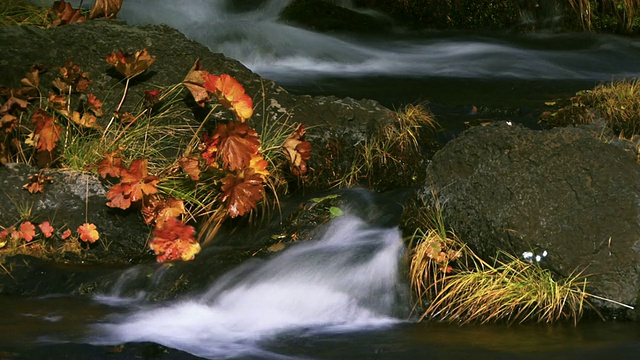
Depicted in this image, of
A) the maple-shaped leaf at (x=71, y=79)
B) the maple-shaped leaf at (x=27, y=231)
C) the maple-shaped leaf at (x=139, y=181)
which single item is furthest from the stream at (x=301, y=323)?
the maple-shaped leaf at (x=71, y=79)

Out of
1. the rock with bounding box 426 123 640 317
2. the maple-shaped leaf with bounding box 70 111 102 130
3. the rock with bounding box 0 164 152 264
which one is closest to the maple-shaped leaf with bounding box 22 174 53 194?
the rock with bounding box 0 164 152 264

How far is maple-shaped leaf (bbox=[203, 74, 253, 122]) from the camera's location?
6.73 metres

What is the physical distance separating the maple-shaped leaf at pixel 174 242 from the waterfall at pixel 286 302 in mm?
466

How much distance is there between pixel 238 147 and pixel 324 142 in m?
0.90

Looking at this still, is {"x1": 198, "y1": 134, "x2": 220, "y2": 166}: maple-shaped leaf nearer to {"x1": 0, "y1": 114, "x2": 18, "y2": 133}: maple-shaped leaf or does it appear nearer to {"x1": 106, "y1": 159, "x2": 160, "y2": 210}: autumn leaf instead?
{"x1": 106, "y1": 159, "x2": 160, "y2": 210}: autumn leaf

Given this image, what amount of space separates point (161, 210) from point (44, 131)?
925mm

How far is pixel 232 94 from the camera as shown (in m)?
6.77

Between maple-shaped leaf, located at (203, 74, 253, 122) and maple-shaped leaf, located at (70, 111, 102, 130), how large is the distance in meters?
0.85

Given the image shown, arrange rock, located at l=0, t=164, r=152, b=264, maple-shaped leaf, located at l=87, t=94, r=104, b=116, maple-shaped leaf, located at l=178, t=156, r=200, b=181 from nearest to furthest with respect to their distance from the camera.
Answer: rock, located at l=0, t=164, r=152, b=264
maple-shaped leaf, located at l=178, t=156, r=200, b=181
maple-shaped leaf, located at l=87, t=94, r=104, b=116

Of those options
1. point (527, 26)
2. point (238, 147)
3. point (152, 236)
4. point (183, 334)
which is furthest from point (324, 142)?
point (527, 26)

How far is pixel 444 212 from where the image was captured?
581 cm

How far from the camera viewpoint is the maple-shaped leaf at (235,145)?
21.2 ft

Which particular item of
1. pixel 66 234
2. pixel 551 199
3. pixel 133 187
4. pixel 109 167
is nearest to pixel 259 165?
pixel 133 187

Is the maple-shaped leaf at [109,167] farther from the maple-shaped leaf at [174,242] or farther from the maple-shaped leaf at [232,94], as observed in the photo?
the maple-shaped leaf at [232,94]
